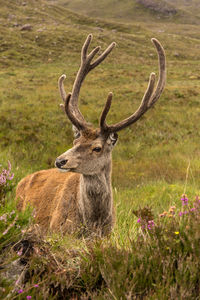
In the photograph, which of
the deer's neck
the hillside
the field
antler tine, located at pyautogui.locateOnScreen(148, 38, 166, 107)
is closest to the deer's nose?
the deer's neck

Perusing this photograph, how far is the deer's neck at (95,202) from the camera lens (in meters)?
4.25

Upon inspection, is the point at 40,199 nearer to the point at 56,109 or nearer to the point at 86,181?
the point at 86,181

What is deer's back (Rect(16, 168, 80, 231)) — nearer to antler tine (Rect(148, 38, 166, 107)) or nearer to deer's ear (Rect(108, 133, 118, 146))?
deer's ear (Rect(108, 133, 118, 146))

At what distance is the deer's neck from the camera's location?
4254mm

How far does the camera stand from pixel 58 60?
4969cm

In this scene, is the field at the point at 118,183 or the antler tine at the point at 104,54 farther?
the antler tine at the point at 104,54

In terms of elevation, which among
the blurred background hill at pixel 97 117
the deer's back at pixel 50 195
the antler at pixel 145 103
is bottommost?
the blurred background hill at pixel 97 117

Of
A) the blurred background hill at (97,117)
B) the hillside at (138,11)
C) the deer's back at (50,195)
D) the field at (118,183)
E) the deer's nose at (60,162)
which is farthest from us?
the hillside at (138,11)

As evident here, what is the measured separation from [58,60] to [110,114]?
3700 centimetres

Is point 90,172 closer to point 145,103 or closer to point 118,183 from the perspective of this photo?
point 145,103

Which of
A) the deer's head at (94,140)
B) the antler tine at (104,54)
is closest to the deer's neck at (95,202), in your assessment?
the deer's head at (94,140)

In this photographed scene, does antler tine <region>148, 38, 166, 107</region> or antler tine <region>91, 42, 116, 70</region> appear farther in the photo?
antler tine <region>91, 42, 116, 70</region>

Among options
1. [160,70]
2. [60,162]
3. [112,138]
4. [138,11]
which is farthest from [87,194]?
[138,11]

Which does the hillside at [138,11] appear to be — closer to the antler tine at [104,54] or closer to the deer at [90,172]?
the antler tine at [104,54]
